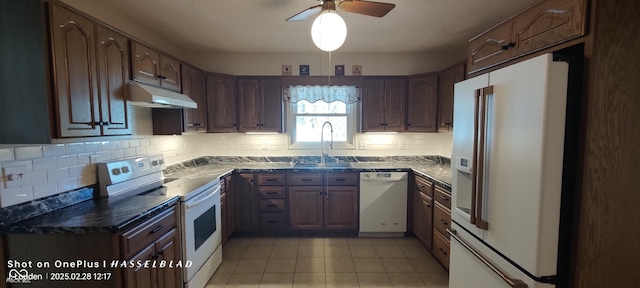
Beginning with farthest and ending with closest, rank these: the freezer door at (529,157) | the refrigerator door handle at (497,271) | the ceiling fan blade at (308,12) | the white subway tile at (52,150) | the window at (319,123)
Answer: the window at (319,123)
the ceiling fan blade at (308,12)
the white subway tile at (52,150)
the refrigerator door handle at (497,271)
the freezer door at (529,157)

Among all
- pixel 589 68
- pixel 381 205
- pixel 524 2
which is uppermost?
pixel 524 2

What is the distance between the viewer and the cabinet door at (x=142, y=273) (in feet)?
4.68

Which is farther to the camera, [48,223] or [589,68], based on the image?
[48,223]

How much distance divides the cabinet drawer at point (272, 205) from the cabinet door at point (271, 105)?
949 mm

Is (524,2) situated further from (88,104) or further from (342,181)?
(88,104)

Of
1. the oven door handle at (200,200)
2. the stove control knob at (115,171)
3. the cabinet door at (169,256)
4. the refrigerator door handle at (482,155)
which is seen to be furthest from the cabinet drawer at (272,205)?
the refrigerator door handle at (482,155)

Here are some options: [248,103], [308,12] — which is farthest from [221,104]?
[308,12]

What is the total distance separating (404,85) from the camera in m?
3.47

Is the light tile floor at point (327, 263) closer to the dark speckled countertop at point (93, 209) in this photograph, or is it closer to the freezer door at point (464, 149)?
the dark speckled countertop at point (93, 209)

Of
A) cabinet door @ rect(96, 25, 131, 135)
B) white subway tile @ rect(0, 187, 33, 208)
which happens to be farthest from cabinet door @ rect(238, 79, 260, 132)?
white subway tile @ rect(0, 187, 33, 208)

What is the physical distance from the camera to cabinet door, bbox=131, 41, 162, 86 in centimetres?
198

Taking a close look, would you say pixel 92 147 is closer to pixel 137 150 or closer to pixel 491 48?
pixel 137 150

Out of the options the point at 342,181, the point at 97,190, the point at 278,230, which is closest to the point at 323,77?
the point at 342,181

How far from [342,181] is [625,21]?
2.58m
